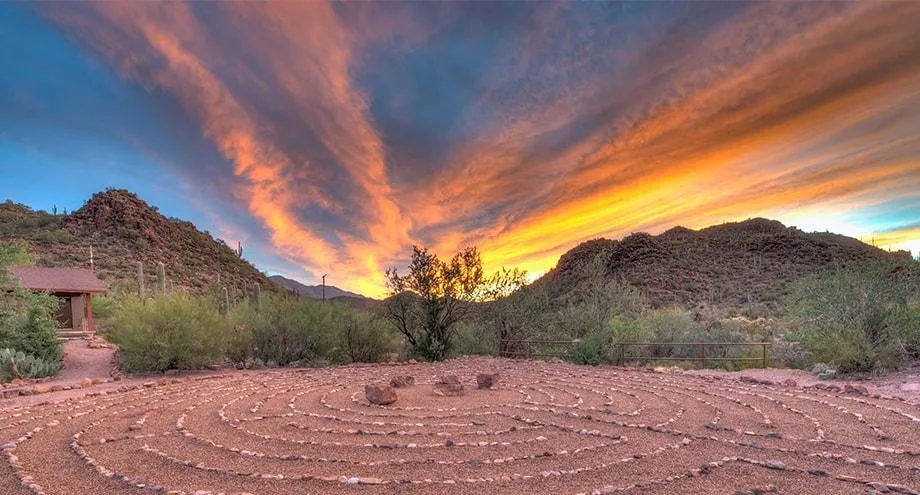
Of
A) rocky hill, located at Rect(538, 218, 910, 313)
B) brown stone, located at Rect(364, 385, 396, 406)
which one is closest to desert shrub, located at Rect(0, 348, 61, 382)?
brown stone, located at Rect(364, 385, 396, 406)

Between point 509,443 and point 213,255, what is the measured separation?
172 feet

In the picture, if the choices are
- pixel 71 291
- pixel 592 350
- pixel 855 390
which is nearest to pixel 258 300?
pixel 71 291

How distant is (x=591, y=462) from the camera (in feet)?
22.5

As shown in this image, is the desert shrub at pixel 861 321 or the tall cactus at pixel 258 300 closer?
the desert shrub at pixel 861 321

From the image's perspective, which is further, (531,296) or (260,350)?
(531,296)

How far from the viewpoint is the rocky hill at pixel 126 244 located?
1628 inches

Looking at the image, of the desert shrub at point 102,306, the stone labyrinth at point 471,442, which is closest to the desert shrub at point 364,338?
the stone labyrinth at point 471,442

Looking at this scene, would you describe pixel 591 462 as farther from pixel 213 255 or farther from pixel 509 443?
pixel 213 255

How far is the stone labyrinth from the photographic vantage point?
6.15 meters

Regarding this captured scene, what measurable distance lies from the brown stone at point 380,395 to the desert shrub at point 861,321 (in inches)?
448

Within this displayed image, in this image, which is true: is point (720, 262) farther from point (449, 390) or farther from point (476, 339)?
point (449, 390)

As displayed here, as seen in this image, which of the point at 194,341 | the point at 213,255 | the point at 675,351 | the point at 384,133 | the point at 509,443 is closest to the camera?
the point at 509,443

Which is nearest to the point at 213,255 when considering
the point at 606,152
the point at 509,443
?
the point at 606,152

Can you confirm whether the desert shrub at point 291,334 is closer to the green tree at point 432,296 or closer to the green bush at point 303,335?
the green bush at point 303,335
